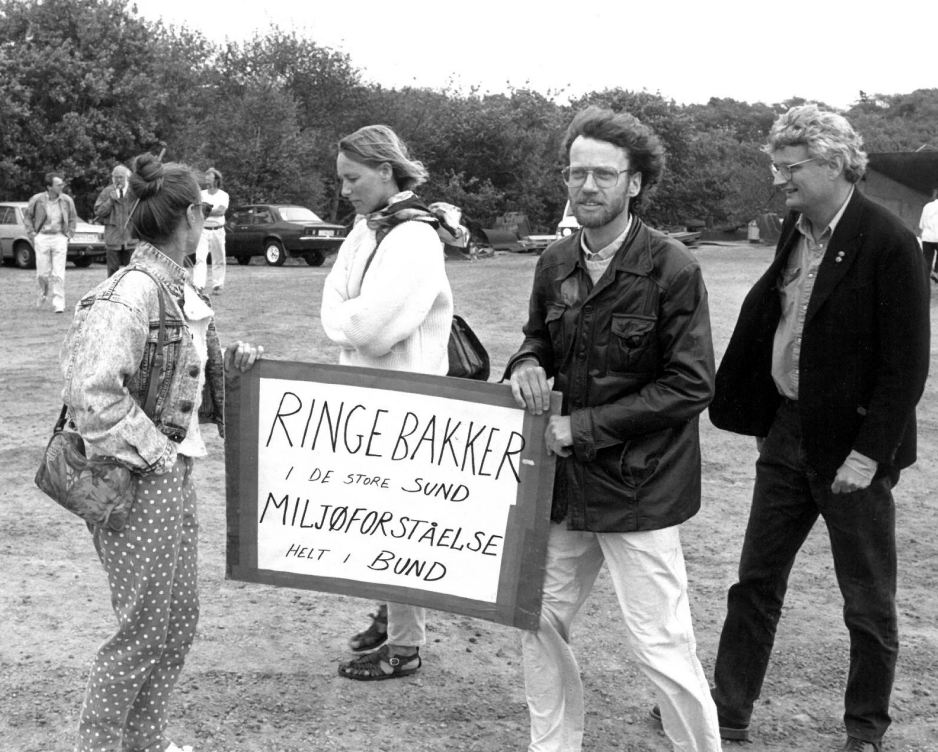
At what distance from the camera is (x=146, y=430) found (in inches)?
121

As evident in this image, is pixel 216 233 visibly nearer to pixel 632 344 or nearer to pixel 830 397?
pixel 830 397

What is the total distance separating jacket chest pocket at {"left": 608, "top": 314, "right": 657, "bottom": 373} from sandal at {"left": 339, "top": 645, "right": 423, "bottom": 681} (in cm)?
166

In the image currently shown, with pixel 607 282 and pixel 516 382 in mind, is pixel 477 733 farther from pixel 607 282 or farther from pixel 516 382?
pixel 607 282

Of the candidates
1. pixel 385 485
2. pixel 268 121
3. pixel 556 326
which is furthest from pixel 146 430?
pixel 268 121

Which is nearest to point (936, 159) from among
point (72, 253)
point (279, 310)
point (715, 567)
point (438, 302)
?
point (279, 310)

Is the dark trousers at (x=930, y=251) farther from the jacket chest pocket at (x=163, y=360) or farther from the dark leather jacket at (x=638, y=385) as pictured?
the jacket chest pocket at (x=163, y=360)

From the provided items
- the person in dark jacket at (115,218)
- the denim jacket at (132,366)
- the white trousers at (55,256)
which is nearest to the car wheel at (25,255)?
the white trousers at (55,256)

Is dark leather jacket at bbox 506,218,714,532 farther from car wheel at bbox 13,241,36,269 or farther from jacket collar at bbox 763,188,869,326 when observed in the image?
car wheel at bbox 13,241,36,269

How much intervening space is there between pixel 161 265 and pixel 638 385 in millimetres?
1404

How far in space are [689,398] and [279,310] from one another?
42.5 ft

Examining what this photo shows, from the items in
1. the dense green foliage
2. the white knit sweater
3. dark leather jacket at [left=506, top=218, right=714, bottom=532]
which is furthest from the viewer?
the dense green foliage

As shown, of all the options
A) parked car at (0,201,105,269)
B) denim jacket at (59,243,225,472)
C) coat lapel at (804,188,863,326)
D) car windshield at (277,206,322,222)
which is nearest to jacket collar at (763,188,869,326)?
coat lapel at (804,188,863,326)

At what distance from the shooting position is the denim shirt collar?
321cm

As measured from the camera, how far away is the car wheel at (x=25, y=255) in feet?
84.1
